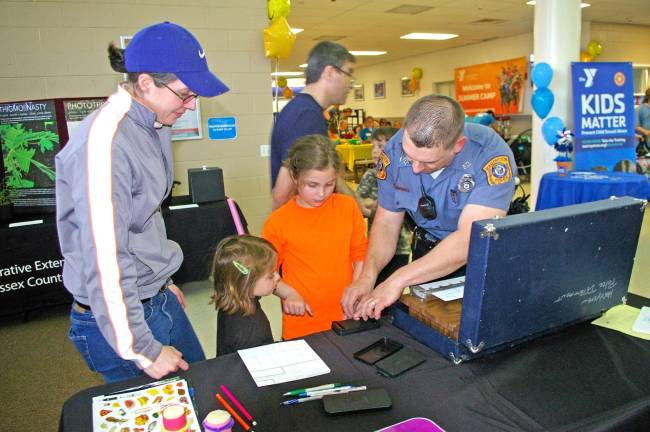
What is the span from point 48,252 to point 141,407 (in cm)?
278

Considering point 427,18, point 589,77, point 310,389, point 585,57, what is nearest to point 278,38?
point 589,77

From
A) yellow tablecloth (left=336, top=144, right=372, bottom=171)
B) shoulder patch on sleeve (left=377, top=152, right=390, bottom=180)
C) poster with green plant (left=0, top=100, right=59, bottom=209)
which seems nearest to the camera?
shoulder patch on sleeve (left=377, top=152, right=390, bottom=180)

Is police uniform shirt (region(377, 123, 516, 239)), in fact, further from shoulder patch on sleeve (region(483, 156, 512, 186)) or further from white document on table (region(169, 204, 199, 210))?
white document on table (region(169, 204, 199, 210))

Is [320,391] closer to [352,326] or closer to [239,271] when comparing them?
[352,326]

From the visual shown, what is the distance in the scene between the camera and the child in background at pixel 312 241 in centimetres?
171

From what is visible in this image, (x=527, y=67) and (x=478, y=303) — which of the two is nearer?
(x=478, y=303)

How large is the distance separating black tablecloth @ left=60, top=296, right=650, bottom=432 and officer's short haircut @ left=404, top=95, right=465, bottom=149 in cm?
54

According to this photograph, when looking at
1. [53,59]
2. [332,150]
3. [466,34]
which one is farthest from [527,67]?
[332,150]

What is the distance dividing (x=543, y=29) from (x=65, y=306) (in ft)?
16.9

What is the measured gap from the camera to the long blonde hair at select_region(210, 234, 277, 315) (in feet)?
4.58

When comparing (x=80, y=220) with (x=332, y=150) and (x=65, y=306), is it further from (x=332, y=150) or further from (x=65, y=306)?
(x=65, y=306)

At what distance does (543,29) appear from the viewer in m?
4.93

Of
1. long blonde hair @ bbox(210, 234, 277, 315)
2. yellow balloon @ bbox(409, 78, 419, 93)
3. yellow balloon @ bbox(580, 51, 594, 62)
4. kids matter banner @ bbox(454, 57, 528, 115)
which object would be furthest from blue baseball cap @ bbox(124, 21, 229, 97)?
yellow balloon @ bbox(409, 78, 419, 93)

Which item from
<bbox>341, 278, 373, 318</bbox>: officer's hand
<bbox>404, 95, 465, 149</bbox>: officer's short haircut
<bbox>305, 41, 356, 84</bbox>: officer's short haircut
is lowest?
<bbox>341, 278, 373, 318</bbox>: officer's hand
